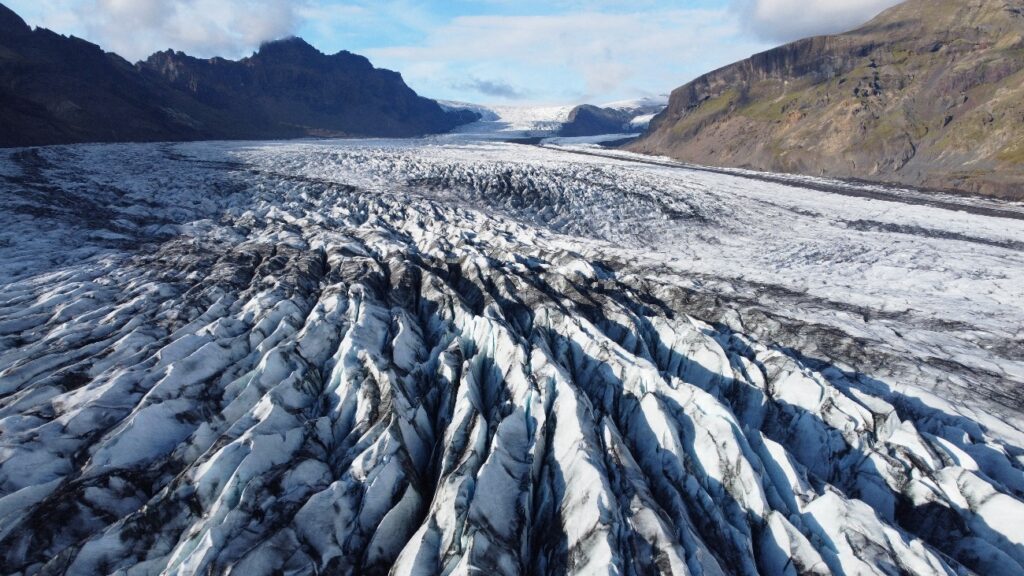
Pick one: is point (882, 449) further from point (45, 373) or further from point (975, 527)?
point (45, 373)

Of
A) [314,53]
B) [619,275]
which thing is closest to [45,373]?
[619,275]

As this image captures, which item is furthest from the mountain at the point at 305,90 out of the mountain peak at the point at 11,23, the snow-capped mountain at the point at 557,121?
the mountain peak at the point at 11,23

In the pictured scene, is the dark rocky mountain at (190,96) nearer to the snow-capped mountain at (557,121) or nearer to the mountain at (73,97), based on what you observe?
the mountain at (73,97)

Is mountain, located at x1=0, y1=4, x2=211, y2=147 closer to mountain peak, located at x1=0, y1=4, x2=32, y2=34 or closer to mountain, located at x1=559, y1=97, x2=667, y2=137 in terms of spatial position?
mountain peak, located at x1=0, y1=4, x2=32, y2=34

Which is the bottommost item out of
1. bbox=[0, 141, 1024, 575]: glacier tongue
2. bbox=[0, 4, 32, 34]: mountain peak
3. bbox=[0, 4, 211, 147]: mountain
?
bbox=[0, 141, 1024, 575]: glacier tongue

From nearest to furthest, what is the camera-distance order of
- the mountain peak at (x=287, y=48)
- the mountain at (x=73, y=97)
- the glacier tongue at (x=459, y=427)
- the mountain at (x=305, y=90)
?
the glacier tongue at (x=459, y=427) → the mountain at (x=73, y=97) → the mountain at (x=305, y=90) → the mountain peak at (x=287, y=48)

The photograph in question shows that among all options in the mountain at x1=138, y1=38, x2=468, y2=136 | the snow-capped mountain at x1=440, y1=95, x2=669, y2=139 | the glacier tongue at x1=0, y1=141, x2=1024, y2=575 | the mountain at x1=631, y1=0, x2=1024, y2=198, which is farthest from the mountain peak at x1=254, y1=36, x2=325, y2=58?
the glacier tongue at x1=0, y1=141, x2=1024, y2=575

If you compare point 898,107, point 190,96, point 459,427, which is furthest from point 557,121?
point 459,427
